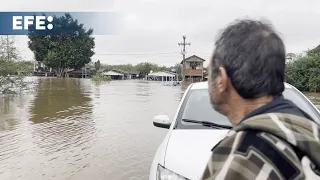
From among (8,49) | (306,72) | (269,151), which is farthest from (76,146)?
(306,72)

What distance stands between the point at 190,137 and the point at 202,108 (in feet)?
2.86

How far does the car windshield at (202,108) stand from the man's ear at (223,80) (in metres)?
2.44

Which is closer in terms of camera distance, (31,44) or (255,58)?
(255,58)

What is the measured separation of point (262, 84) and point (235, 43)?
0.16m

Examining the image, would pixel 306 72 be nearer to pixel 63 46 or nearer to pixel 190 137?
pixel 190 137

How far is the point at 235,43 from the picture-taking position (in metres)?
1.07

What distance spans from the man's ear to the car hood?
4.11 ft

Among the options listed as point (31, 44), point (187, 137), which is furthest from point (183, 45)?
point (187, 137)

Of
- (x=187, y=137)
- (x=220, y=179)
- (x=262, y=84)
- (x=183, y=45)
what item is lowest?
(x=187, y=137)

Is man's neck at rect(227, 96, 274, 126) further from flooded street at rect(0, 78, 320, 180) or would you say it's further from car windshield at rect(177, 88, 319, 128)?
flooded street at rect(0, 78, 320, 180)

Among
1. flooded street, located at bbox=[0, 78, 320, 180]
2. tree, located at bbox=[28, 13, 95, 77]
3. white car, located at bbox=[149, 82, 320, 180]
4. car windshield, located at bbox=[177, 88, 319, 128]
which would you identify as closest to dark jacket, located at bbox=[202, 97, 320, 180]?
white car, located at bbox=[149, 82, 320, 180]

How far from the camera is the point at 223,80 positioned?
3.52ft

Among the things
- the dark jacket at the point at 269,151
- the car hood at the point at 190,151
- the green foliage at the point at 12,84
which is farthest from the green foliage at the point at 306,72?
the dark jacket at the point at 269,151

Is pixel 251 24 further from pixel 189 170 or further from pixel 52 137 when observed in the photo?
pixel 52 137
